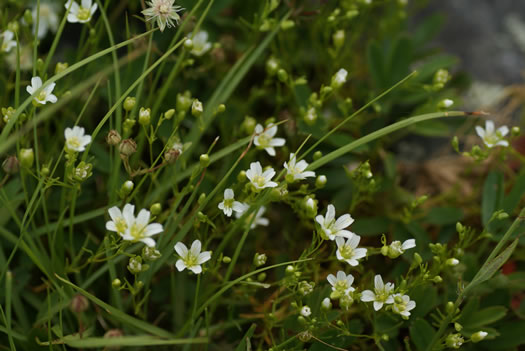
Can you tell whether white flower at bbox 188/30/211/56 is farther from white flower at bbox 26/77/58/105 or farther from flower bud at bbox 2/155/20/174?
flower bud at bbox 2/155/20/174

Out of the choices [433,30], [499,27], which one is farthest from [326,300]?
[499,27]

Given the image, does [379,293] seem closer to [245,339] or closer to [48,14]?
[245,339]

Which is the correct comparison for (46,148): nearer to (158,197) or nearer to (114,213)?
(158,197)

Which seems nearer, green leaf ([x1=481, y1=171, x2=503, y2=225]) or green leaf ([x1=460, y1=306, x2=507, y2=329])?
green leaf ([x1=460, y1=306, x2=507, y2=329])

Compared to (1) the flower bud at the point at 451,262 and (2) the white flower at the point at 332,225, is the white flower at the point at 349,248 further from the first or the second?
(1) the flower bud at the point at 451,262

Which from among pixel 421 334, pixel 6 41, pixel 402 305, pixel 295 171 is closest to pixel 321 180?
pixel 295 171

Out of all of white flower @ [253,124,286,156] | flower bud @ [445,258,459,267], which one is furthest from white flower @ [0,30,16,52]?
flower bud @ [445,258,459,267]
